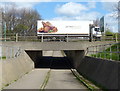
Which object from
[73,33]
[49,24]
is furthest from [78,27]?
[49,24]

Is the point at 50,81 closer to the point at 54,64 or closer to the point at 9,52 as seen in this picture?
the point at 9,52

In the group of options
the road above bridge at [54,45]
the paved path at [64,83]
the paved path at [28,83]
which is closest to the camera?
the paved path at [28,83]

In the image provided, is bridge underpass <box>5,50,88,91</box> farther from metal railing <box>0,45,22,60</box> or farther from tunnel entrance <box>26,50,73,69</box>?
tunnel entrance <box>26,50,73,69</box>

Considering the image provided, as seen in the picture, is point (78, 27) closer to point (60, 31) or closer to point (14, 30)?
point (60, 31)

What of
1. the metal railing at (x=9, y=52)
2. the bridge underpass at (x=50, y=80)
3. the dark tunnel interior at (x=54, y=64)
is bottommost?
the dark tunnel interior at (x=54, y=64)

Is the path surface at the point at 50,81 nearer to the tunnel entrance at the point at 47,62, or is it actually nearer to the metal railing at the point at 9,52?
the metal railing at the point at 9,52

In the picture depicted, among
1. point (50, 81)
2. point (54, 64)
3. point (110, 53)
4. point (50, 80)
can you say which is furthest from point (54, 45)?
point (110, 53)

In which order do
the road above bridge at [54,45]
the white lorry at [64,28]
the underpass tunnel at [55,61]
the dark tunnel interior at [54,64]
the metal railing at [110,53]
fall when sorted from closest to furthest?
1. the metal railing at [110,53]
2. the road above bridge at [54,45]
3. the underpass tunnel at [55,61]
4. the dark tunnel interior at [54,64]
5. the white lorry at [64,28]

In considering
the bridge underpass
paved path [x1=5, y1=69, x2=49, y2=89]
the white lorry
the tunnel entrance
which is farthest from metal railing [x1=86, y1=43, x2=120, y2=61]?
the white lorry

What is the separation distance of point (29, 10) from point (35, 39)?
49.9m

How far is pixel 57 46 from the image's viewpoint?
34.5m

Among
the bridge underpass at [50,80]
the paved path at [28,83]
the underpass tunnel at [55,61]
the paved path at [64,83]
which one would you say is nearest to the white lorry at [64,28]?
the underpass tunnel at [55,61]

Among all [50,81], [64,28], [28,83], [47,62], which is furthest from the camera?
[47,62]

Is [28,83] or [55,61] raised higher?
[28,83]
